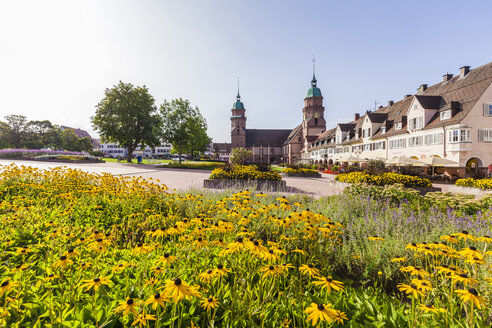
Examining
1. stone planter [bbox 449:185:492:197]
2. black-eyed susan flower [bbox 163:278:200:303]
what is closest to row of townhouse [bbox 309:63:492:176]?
stone planter [bbox 449:185:492:197]

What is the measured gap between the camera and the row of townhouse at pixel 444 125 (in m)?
23.5

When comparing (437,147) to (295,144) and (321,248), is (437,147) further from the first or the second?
(295,144)

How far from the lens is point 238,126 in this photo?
91.0 meters

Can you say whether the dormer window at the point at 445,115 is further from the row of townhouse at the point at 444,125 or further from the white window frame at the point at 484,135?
the white window frame at the point at 484,135

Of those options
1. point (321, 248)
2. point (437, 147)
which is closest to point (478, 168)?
point (437, 147)

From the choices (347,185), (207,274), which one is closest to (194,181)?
(347,185)

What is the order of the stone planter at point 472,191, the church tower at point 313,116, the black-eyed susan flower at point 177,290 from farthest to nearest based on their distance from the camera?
the church tower at point 313,116 → the stone planter at point 472,191 → the black-eyed susan flower at point 177,290

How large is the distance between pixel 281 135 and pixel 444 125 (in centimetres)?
7041

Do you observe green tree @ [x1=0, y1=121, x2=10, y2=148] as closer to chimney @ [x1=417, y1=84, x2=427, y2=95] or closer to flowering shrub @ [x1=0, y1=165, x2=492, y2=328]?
flowering shrub @ [x1=0, y1=165, x2=492, y2=328]

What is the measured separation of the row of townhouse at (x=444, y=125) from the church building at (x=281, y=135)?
33.5 meters

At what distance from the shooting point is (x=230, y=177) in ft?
48.4

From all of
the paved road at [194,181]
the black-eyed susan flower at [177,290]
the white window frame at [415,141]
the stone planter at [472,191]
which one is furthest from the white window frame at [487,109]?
the black-eyed susan flower at [177,290]

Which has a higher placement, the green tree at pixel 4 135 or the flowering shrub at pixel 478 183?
the green tree at pixel 4 135

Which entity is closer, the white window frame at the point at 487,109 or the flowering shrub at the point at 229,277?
the flowering shrub at the point at 229,277
